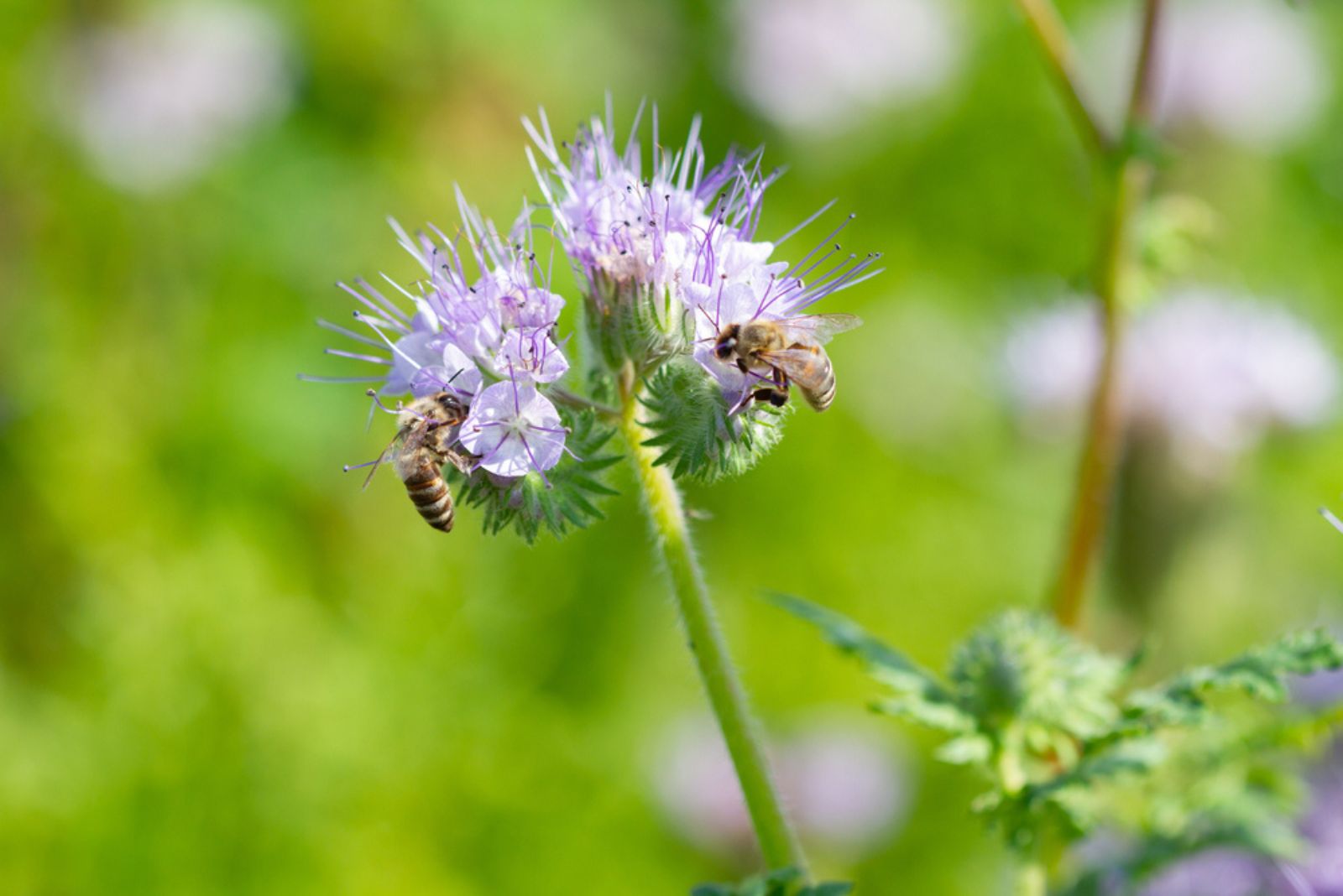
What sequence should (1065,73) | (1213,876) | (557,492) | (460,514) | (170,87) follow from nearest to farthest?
1. (557,492)
2. (1065,73)
3. (1213,876)
4. (460,514)
5. (170,87)

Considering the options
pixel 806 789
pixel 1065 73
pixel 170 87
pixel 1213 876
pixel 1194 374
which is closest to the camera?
pixel 1065 73

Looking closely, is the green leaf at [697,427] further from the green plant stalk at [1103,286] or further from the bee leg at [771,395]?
the green plant stalk at [1103,286]

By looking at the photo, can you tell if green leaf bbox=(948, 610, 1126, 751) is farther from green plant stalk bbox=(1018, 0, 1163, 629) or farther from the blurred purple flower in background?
the blurred purple flower in background

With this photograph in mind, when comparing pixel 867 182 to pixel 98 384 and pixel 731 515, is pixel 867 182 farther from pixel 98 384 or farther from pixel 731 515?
pixel 98 384

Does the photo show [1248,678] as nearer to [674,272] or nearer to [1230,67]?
[674,272]

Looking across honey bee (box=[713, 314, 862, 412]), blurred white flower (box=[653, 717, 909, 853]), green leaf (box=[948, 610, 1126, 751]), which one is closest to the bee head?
honey bee (box=[713, 314, 862, 412])

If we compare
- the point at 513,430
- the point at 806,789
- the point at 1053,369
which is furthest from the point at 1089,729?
the point at 806,789

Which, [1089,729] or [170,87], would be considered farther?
[170,87]
